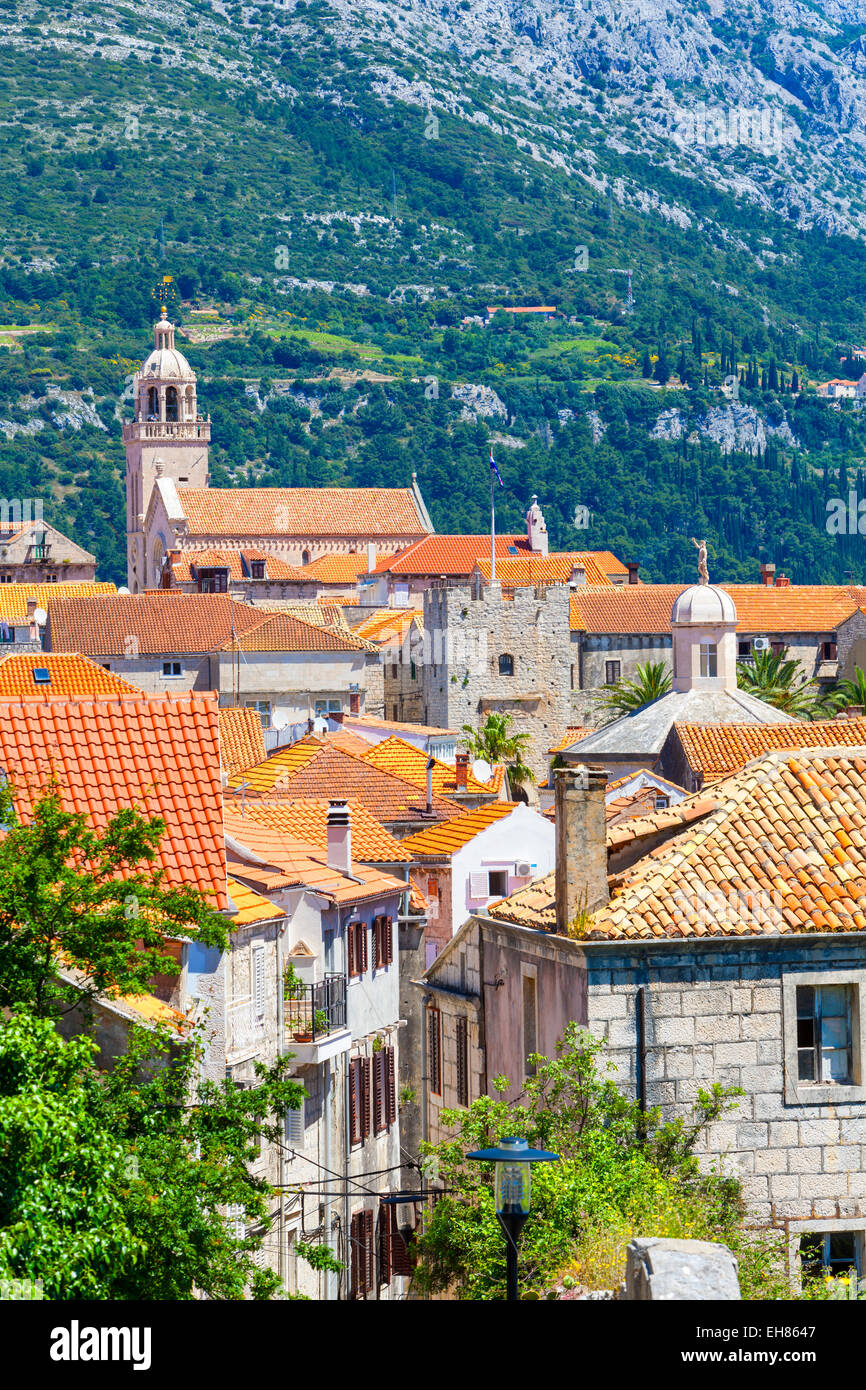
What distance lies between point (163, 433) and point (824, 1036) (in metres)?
172

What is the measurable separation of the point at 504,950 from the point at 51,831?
7.04 m

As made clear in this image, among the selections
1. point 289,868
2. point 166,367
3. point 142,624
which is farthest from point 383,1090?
point 166,367

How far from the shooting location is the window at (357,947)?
116 ft

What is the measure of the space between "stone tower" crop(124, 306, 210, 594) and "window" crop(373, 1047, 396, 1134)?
5811 inches

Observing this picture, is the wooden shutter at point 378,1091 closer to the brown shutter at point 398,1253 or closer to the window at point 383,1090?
the window at point 383,1090

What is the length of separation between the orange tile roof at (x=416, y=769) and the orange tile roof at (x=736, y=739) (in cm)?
758

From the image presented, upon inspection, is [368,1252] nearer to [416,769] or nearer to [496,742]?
[416,769]

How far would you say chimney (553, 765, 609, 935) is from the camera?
22.0 m

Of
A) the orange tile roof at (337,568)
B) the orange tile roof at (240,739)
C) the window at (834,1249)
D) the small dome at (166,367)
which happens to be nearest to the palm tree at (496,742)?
the orange tile roof at (240,739)

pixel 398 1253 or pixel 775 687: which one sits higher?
pixel 775 687

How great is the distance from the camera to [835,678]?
114m

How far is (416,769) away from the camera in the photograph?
6231 cm

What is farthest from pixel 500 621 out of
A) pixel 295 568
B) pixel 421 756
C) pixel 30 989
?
pixel 30 989

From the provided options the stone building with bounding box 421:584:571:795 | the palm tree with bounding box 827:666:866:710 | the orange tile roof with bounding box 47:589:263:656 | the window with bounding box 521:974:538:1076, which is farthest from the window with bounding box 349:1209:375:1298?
the orange tile roof with bounding box 47:589:263:656
